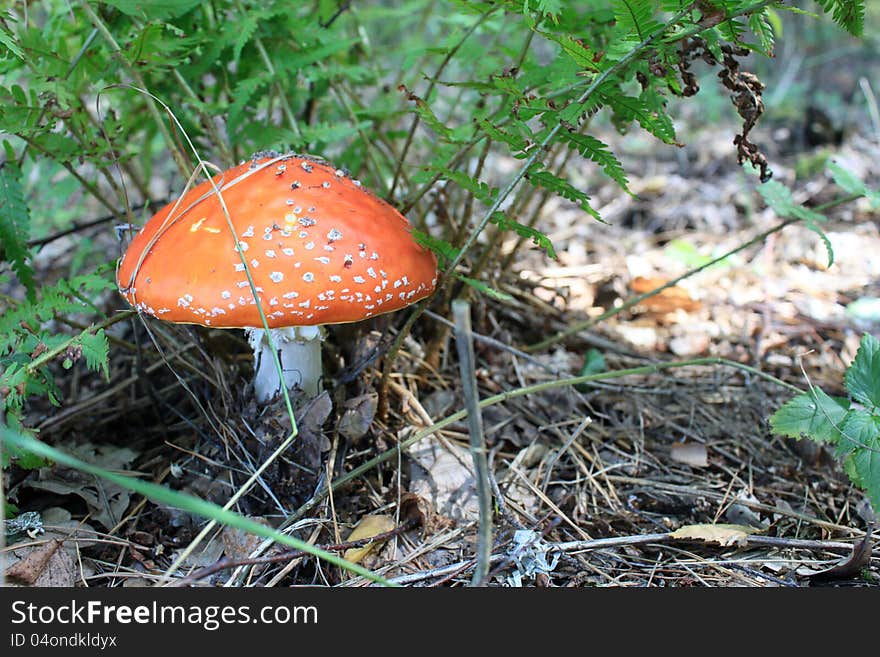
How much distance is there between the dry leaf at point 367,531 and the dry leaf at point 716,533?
46.0 inches

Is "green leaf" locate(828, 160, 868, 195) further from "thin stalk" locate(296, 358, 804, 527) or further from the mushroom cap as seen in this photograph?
the mushroom cap

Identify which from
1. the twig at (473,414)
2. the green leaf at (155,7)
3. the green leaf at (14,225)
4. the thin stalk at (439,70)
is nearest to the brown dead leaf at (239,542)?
the twig at (473,414)

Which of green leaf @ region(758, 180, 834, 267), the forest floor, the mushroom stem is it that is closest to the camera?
the forest floor

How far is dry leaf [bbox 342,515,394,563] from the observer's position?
2.60m

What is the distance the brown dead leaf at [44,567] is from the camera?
93.1 inches

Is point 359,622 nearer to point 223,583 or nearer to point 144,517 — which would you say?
point 223,583

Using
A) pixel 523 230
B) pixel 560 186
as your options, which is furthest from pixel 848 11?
pixel 523 230

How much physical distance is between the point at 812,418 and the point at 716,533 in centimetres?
60

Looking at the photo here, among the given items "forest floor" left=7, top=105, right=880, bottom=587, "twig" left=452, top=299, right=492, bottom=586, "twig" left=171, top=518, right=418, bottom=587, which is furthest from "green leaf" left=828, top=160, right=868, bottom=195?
"twig" left=171, top=518, right=418, bottom=587

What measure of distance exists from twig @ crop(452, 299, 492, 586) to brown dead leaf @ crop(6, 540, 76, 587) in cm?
164

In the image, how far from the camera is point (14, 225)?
2.96 metres

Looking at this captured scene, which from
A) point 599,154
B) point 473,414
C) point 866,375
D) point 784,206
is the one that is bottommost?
point 866,375

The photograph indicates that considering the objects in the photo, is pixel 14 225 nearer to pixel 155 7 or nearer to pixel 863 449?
pixel 155 7

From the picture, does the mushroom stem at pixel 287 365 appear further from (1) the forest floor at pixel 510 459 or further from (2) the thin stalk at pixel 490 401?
(2) the thin stalk at pixel 490 401
